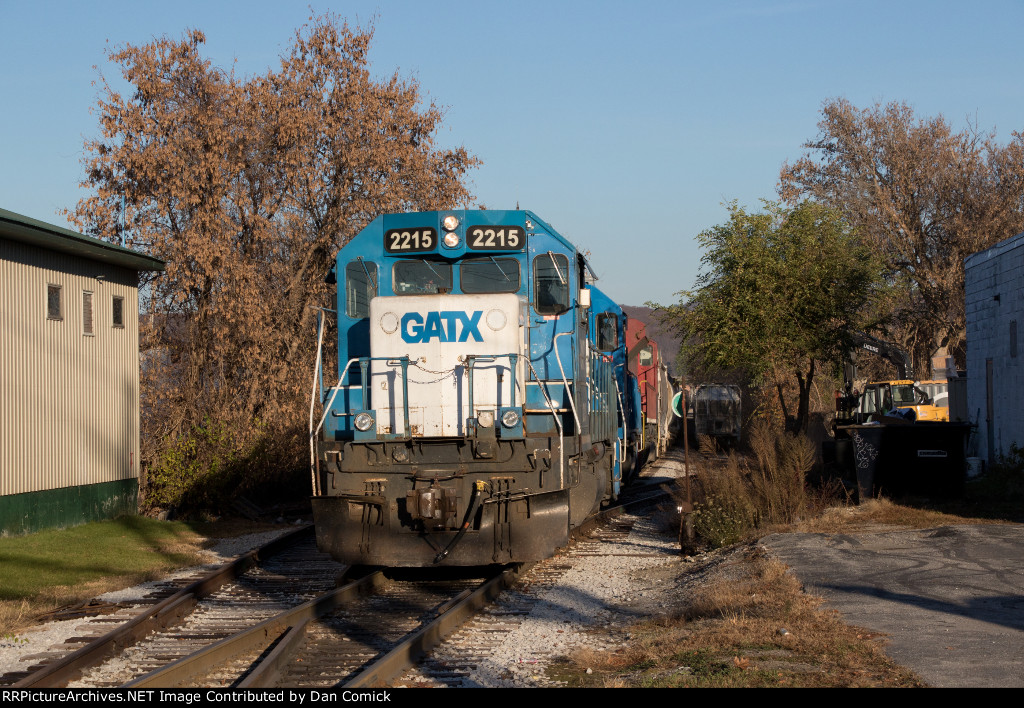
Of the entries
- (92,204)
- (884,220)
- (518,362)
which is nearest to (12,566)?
(518,362)

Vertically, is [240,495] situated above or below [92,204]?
below

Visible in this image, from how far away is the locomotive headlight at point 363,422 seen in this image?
10.2 m

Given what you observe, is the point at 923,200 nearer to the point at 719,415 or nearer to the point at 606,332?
the point at 719,415

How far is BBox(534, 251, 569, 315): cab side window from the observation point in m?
11.0

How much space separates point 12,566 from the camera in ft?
41.6

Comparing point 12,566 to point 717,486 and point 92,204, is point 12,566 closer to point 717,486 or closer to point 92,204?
point 717,486

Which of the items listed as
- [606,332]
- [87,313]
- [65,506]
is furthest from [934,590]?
[87,313]

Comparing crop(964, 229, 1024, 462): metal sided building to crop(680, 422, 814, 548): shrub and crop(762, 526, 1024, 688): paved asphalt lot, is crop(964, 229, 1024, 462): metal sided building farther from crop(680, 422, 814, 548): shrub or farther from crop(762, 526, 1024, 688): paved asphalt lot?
crop(762, 526, 1024, 688): paved asphalt lot

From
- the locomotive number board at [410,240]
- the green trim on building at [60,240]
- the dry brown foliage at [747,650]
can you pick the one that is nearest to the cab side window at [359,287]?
the locomotive number board at [410,240]

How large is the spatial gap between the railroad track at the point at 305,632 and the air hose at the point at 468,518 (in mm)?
518

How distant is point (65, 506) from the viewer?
16703 millimetres

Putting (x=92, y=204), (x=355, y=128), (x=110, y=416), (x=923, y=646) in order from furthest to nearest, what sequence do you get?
1. (x=355, y=128)
2. (x=92, y=204)
3. (x=110, y=416)
4. (x=923, y=646)

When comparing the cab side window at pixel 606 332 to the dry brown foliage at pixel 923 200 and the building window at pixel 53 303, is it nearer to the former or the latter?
the building window at pixel 53 303

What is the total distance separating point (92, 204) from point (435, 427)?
16799 millimetres
